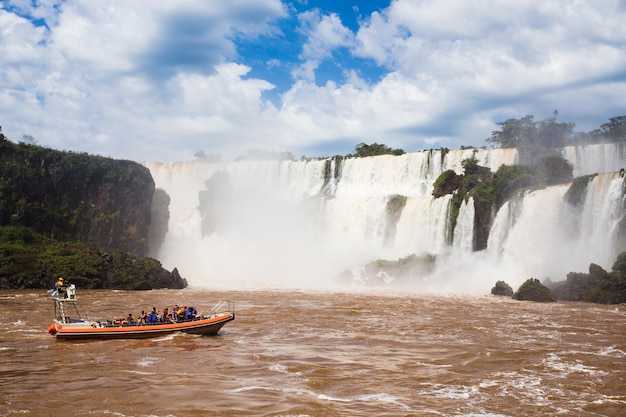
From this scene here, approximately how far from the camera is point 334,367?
13.1m

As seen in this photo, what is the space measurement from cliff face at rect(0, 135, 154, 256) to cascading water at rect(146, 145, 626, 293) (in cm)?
525

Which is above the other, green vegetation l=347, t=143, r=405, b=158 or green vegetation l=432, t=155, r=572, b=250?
green vegetation l=347, t=143, r=405, b=158

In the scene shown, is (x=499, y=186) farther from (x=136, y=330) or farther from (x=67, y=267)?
(x=67, y=267)

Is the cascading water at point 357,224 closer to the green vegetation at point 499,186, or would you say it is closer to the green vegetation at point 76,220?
the green vegetation at point 499,186

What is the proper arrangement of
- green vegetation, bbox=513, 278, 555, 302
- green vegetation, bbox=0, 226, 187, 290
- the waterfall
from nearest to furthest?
green vegetation, bbox=513, 278, 555, 302, green vegetation, bbox=0, 226, 187, 290, the waterfall

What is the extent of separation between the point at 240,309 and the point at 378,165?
1102 inches

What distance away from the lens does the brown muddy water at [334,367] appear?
1022 cm

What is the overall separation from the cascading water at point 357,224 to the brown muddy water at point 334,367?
366 inches

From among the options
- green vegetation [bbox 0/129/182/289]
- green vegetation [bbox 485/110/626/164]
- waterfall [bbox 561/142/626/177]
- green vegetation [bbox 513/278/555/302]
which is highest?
green vegetation [bbox 485/110/626/164]

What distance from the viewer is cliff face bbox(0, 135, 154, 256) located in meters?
36.8

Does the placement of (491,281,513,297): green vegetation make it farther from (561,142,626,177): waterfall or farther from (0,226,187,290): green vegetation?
(0,226,187,290): green vegetation

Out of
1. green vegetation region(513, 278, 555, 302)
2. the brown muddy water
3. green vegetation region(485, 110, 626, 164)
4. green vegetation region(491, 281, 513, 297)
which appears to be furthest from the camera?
green vegetation region(485, 110, 626, 164)

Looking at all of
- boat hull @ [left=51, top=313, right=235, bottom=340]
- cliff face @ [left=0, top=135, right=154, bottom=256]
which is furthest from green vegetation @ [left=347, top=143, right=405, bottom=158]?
boat hull @ [left=51, top=313, right=235, bottom=340]

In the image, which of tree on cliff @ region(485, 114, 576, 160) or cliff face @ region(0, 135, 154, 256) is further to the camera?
tree on cliff @ region(485, 114, 576, 160)
